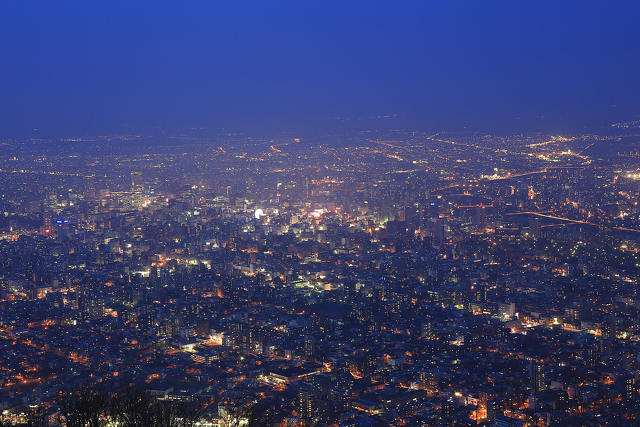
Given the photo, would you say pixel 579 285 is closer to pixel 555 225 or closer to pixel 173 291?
pixel 555 225

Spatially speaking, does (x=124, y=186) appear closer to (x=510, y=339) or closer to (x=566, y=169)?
(x=566, y=169)

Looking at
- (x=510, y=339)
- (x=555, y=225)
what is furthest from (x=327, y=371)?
(x=555, y=225)

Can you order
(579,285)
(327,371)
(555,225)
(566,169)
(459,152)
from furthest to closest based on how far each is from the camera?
(459,152) → (566,169) → (555,225) → (579,285) → (327,371)

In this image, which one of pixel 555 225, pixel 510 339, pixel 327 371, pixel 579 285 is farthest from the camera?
pixel 555 225

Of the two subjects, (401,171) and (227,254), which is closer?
(227,254)

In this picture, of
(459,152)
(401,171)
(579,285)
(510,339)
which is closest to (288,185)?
(401,171)

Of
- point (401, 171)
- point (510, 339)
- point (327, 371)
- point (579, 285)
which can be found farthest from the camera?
point (401, 171)
